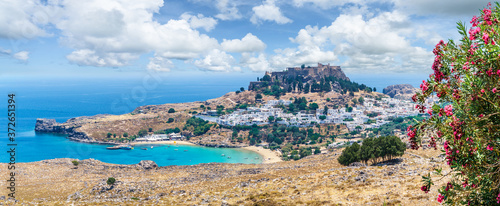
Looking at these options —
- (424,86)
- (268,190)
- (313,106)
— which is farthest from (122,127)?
(424,86)

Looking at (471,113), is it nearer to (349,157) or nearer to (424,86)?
(424,86)

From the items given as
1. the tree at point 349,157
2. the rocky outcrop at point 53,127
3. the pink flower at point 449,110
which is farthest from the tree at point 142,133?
the pink flower at point 449,110

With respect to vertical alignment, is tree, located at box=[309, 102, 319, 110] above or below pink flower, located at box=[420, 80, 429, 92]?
below

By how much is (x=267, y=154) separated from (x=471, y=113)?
9546cm

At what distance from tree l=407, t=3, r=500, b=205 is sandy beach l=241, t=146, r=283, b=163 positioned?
83417 mm

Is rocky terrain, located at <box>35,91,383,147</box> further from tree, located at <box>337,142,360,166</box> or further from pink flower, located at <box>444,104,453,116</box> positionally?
pink flower, located at <box>444,104,453,116</box>

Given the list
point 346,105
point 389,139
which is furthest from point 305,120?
point 389,139

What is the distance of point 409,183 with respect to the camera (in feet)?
67.9

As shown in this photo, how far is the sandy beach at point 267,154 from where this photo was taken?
298 feet

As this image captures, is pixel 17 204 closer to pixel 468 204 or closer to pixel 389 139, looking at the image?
pixel 468 204

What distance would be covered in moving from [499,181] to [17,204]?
Result: 32002mm

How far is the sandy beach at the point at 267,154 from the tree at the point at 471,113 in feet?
274

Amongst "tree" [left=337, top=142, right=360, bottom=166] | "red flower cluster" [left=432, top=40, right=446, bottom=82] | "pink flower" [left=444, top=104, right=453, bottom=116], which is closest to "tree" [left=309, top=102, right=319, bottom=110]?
"tree" [left=337, top=142, right=360, bottom=166]

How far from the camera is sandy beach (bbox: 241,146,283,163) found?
90.8m
